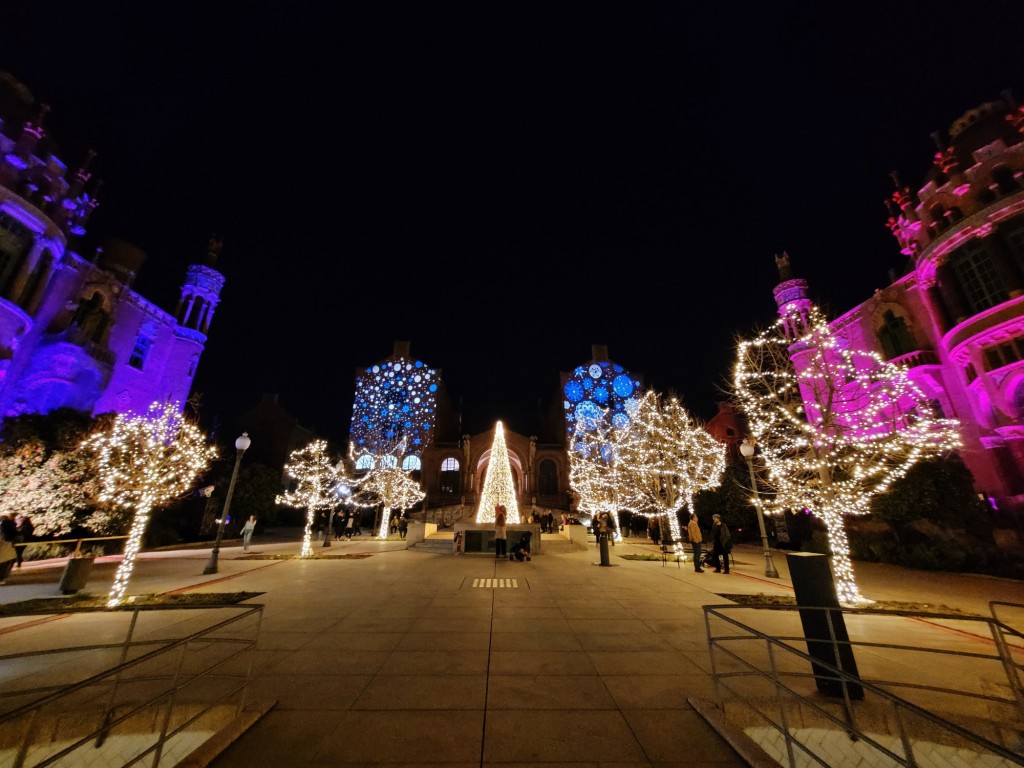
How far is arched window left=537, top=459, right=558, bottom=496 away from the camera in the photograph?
151 feet

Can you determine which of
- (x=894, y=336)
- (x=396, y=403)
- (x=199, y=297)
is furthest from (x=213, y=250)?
(x=894, y=336)

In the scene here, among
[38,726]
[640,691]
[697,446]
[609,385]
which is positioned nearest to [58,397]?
[38,726]

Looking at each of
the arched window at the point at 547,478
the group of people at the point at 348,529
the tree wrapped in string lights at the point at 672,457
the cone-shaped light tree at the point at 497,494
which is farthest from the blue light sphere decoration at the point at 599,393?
the cone-shaped light tree at the point at 497,494

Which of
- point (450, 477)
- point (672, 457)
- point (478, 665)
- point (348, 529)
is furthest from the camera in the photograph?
point (450, 477)

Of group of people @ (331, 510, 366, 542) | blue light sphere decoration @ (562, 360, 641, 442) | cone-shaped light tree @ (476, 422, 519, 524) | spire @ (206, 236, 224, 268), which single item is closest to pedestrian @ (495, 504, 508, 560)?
cone-shaped light tree @ (476, 422, 519, 524)

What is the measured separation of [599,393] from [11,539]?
1799 inches

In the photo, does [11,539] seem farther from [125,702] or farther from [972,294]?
[972,294]

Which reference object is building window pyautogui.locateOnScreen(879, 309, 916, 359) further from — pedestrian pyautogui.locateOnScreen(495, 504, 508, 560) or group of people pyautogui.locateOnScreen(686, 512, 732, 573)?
pedestrian pyautogui.locateOnScreen(495, 504, 508, 560)

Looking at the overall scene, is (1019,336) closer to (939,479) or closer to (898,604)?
(939,479)

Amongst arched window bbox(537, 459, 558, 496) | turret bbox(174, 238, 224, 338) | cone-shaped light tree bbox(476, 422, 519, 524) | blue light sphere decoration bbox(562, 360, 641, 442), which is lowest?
cone-shaped light tree bbox(476, 422, 519, 524)

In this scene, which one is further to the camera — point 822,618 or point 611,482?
point 611,482

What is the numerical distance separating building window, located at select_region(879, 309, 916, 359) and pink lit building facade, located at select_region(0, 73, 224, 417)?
5130 centimetres

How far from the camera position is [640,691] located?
4.71 m

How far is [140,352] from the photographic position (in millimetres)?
32000
